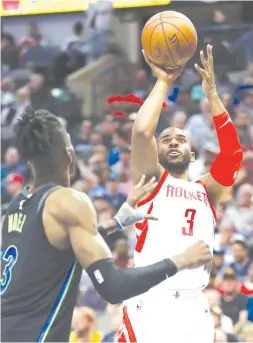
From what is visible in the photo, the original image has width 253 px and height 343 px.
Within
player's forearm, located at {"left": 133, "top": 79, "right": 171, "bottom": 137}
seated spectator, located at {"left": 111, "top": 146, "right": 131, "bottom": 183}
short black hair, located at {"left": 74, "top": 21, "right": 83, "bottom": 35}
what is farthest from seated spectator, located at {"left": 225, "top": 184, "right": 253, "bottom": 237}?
short black hair, located at {"left": 74, "top": 21, "right": 83, "bottom": 35}

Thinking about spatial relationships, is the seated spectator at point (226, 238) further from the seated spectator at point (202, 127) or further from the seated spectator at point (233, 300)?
the seated spectator at point (202, 127)

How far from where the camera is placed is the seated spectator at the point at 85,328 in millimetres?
8727

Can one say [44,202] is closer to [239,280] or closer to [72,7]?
[239,280]

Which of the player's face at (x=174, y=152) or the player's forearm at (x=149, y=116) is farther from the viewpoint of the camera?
the player's face at (x=174, y=152)

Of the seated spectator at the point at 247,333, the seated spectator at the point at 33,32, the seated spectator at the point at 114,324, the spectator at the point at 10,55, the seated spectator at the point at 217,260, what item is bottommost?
the seated spectator at the point at 114,324

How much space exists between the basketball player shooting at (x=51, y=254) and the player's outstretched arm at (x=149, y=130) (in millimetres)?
1157

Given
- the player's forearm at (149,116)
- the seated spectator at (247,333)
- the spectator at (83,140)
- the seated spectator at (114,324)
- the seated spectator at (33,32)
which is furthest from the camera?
the seated spectator at (33,32)

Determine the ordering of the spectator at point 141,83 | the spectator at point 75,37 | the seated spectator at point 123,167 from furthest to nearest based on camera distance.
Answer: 1. the spectator at point 75,37
2. the spectator at point 141,83
3. the seated spectator at point 123,167

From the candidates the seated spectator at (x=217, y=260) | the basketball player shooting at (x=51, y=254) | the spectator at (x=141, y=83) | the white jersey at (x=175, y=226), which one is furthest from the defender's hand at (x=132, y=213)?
the spectator at (x=141, y=83)

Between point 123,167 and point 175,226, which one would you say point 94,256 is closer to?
point 175,226

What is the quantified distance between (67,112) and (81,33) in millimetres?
1565

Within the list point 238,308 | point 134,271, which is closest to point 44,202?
point 134,271

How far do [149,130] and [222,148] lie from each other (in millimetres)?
589

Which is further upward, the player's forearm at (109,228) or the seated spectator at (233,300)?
the player's forearm at (109,228)
